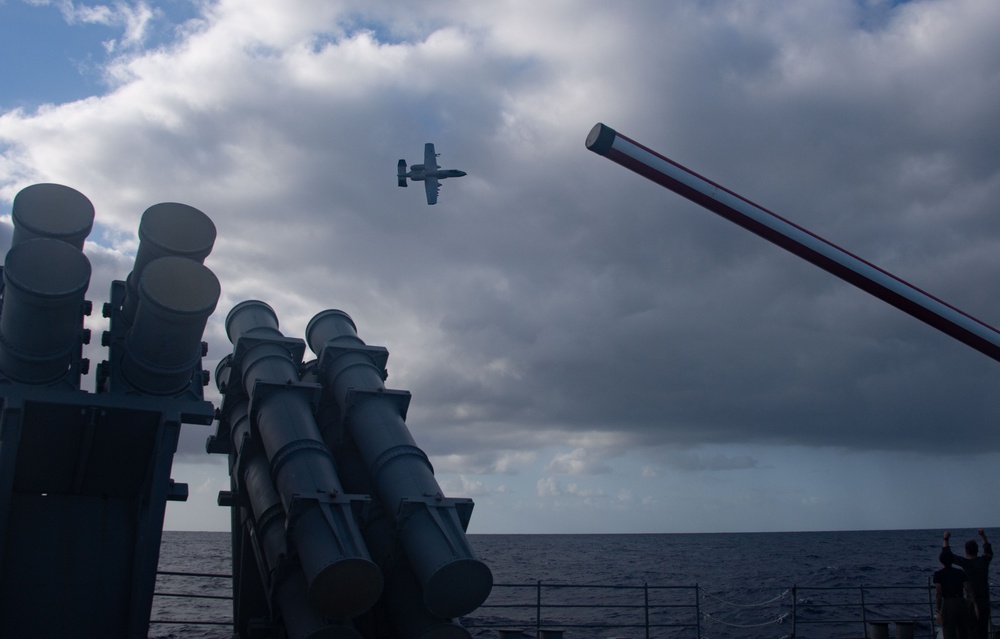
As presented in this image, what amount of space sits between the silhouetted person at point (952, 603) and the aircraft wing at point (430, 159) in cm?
3230

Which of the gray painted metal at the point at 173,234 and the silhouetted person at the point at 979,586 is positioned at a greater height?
the gray painted metal at the point at 173,234

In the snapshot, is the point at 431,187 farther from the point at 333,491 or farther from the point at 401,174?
the point at 333,491

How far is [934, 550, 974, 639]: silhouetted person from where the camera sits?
9.67 m

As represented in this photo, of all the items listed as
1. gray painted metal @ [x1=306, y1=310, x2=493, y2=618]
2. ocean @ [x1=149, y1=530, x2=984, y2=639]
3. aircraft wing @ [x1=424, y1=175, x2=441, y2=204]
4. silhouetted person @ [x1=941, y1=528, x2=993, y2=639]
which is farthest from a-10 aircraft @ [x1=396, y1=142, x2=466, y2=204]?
silhouetted person @ [x1=941, y1=528, x2=993, y2=639]

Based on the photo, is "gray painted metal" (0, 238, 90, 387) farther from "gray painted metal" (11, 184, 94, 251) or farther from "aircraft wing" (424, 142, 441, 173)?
"aircraft wing" (424, 142, 441, 173)

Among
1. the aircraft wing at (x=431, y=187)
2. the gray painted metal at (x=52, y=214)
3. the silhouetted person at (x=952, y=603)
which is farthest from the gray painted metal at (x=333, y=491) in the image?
the aircraft wing at (x=431, y=187)

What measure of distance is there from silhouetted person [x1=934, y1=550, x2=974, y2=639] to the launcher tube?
19.7 ft

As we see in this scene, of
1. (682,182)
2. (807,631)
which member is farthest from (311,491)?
(807,631)

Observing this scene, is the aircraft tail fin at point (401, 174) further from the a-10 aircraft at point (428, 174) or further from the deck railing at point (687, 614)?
the deck railing at point (687, 614)

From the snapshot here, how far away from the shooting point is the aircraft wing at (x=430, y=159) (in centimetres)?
3928

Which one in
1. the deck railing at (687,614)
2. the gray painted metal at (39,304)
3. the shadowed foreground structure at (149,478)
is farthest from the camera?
the deck railing at (687,614)

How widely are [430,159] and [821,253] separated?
35961mm

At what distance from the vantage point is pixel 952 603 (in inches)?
381

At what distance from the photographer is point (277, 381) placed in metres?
11.1
